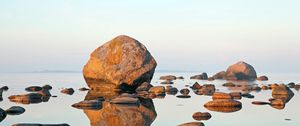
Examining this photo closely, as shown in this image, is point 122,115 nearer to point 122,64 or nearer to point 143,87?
point 122,64

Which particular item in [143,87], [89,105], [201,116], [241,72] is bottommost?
[201,116]

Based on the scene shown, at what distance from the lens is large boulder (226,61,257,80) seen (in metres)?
75.2

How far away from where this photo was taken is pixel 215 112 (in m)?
22.1

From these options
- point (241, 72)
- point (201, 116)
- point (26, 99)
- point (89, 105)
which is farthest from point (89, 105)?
point (241, 72)

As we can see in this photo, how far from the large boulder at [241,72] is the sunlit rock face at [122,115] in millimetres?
52273

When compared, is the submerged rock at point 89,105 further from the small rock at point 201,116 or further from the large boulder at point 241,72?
the large boulder at point 241,72

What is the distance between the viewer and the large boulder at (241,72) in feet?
247

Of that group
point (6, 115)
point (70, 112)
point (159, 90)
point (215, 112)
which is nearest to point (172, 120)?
point (215, 112)

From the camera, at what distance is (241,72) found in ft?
Answer: 247

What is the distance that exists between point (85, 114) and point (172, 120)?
4.66 meters

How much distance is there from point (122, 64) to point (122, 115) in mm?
16200

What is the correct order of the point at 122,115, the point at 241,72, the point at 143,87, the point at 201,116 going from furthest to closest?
the point at 241,72, the point at 143,87, the point at 122,115, the point at 201,116

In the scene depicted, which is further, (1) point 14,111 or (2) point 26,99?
(2) point 26,99

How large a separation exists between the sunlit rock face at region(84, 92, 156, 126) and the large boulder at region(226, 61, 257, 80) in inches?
2058
